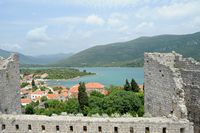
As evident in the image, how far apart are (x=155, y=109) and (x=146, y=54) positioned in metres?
3.32

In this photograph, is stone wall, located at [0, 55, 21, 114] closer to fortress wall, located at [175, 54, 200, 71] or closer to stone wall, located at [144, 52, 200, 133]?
stone wall, located at [144, 52, 200, 133]

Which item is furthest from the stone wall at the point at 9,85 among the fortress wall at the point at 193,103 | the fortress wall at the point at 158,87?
the fortress wall at the point at 193,103

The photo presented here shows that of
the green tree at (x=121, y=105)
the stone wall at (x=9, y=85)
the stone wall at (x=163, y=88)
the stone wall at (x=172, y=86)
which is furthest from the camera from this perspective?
the green tree at (x=121, y=105)

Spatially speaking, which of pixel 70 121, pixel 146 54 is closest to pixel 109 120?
pixel 70 121

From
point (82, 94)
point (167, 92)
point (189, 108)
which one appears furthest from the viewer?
point (82, 94)

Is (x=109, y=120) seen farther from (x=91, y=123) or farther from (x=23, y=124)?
(x=23, y=124)

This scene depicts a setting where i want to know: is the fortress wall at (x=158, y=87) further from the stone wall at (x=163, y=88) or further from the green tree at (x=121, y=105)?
the green tree at (x=121, y=105)

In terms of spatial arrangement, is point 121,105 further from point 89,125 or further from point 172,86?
point 89,125

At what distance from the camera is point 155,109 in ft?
57.5

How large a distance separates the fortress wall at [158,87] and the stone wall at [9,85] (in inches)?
313

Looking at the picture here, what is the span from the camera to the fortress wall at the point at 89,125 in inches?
563

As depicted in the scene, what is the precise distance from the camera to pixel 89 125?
14672 millimetres

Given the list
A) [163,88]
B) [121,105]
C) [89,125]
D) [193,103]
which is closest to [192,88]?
[193,103]

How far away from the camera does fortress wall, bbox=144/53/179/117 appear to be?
52.3 feet
